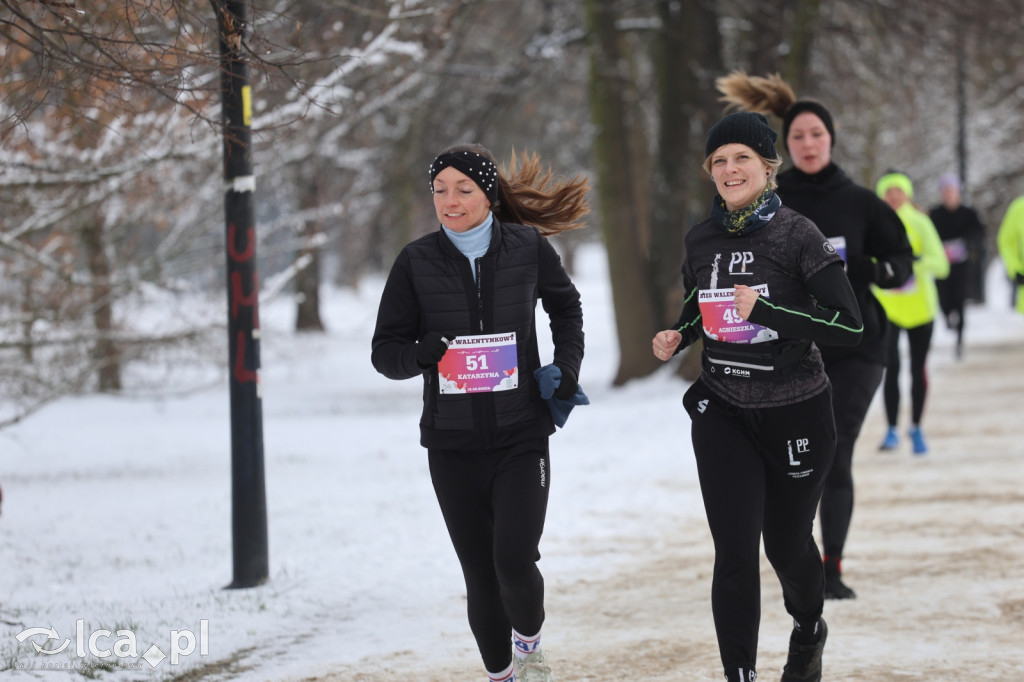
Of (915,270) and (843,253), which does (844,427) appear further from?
(915,270)

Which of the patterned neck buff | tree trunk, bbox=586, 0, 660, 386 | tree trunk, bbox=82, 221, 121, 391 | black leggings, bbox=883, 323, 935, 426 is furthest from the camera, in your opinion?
tree trunk, bbox=586, 0, 660, 386

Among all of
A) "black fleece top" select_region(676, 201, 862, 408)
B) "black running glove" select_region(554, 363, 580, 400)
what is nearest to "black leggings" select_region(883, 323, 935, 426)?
"black fleece top" select_region(676, 201, 862, 408)

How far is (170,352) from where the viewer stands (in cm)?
1148

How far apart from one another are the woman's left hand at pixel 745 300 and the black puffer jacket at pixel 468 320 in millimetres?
605

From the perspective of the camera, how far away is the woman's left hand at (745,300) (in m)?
3.85

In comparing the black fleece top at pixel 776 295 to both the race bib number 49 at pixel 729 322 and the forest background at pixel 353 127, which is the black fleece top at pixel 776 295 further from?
the forest background at pixel 353 127

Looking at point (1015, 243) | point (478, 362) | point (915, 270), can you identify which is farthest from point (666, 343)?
point (1015, 243)

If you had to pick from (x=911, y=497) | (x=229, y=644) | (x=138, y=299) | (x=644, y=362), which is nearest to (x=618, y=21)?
(x=644, y=362)

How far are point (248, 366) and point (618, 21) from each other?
1037cm

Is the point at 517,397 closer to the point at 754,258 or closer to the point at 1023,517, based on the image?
the point at 754,258

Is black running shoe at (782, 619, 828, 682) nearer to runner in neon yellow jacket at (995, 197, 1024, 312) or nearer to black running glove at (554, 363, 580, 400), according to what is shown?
black running glove at (554, 363, 580, 400)

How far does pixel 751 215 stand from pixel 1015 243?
596 cm

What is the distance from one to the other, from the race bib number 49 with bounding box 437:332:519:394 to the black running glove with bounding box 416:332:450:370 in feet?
0.25

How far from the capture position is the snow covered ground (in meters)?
4.85
